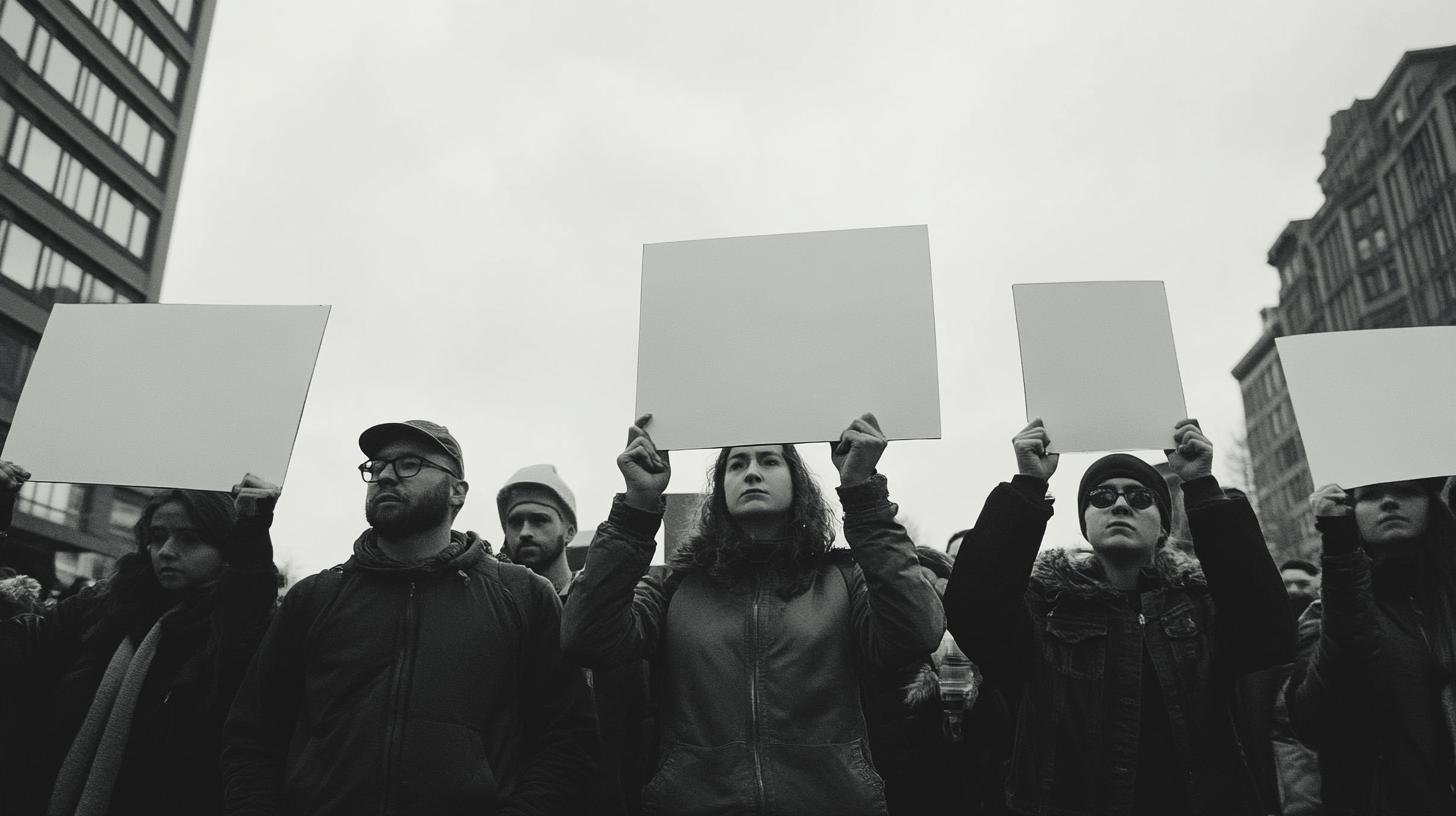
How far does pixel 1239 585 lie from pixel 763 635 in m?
1.40

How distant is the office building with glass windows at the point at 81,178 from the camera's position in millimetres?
27969

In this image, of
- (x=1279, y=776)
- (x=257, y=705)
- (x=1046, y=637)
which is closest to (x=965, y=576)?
(x=1046, y=637)

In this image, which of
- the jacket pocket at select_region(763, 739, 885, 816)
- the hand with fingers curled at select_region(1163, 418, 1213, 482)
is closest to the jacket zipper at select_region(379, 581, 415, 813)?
the jacket pocket at select_region(763, 739, 885, 816)

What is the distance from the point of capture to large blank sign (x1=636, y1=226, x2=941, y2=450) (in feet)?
9.80

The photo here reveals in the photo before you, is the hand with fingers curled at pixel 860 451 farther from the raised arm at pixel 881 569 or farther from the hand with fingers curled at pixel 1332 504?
the hand with fingers curled at pixel 1332 504

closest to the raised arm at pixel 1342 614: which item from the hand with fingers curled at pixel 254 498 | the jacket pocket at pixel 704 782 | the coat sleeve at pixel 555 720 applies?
the jacket pocket at pixel 704 782

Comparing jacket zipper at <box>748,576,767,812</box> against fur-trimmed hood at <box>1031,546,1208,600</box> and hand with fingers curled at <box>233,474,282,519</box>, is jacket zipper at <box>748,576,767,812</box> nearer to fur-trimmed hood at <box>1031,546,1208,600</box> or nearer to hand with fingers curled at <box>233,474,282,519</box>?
fur-trimmed hood at <box>1031,546,1208,600</box>

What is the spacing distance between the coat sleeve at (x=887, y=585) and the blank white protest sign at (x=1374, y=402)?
1360 millimetres

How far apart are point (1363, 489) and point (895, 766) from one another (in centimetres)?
198

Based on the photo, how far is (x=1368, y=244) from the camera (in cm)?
5862

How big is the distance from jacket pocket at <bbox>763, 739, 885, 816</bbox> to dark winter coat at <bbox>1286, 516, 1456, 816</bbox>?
1.63 metres

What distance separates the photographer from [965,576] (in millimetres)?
2914

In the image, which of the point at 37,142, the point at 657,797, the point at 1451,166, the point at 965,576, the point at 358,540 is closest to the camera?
the point at 657,797

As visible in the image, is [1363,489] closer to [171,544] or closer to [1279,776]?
[1279,776]
